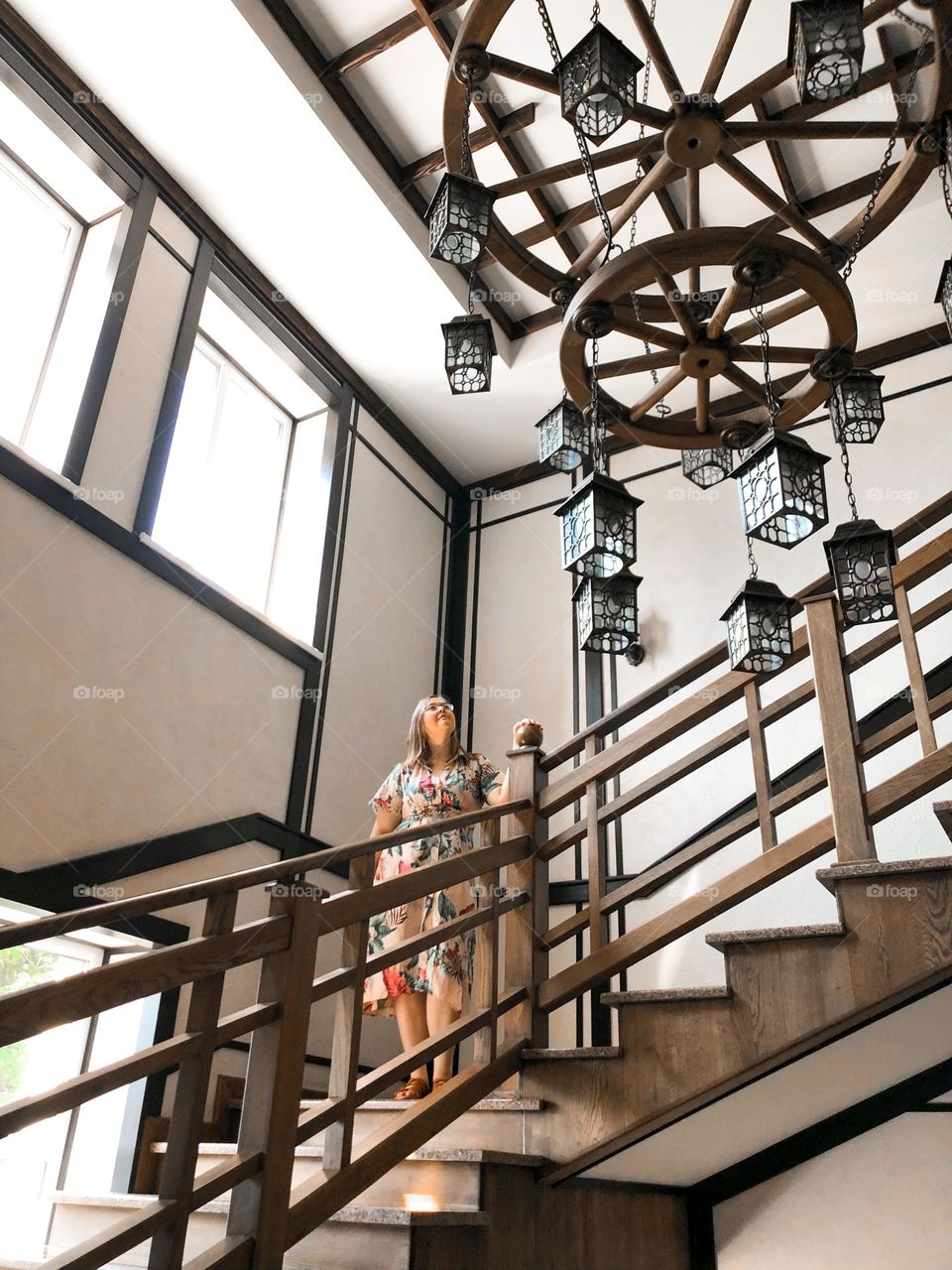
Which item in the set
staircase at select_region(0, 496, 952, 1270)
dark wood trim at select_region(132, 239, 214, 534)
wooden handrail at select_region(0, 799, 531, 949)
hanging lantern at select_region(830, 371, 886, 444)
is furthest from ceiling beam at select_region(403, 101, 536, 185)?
wooden handrail at select_region(0, 799, 531, 949)

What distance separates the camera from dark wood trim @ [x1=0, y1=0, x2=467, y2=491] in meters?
3.98

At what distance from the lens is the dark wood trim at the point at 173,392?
13.3ft

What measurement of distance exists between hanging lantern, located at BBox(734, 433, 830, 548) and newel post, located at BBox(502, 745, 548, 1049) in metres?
1.43

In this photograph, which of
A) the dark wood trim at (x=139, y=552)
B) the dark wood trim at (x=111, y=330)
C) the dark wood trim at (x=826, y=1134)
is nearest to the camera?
the dark wood trim at (x=826, y=1134)

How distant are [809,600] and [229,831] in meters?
2.44

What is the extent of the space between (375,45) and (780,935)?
371cm

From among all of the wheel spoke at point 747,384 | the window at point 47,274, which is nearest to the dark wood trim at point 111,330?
the window at point 47,274

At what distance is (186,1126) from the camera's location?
A: 6.33ft

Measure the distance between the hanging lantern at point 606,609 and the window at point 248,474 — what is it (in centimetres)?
246

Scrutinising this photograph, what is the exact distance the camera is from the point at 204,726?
4137mm

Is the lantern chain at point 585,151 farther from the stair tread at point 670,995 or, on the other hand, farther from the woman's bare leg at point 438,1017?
the woman's bare leg at point 438,1017

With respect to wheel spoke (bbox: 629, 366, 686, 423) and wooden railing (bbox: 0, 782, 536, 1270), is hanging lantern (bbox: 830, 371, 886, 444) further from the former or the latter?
wooden railing (bbox: 0, 782, 536, 1270)

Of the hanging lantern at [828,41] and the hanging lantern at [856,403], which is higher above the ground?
the hanging lantern at [828,41]

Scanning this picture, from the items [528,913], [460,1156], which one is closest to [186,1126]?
[460,1156]
